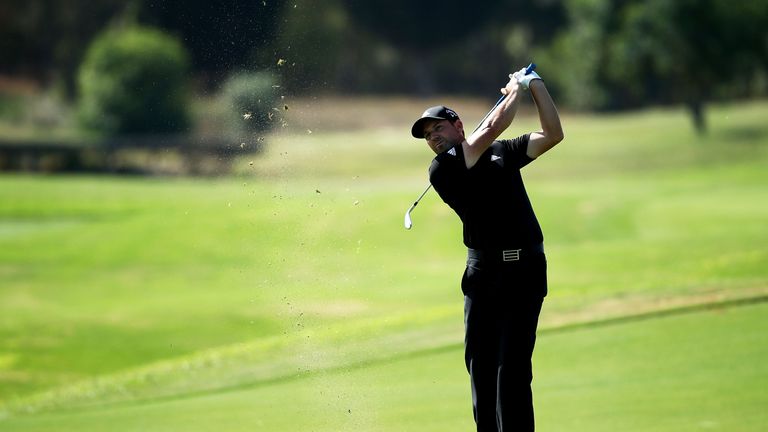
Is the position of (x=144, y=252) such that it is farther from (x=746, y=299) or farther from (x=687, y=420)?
(x=687, y=420)

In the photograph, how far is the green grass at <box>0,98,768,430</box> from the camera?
12.5m

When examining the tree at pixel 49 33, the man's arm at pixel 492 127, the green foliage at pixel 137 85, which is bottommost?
the man's arm at pixel 492 127

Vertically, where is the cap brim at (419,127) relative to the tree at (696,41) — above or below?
below

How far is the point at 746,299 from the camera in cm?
1341

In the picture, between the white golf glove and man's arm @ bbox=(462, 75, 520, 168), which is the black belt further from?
the white golf glove

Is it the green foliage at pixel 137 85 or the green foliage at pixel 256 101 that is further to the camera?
the green foliage at pixel 137 85

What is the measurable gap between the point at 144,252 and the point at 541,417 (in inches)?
747

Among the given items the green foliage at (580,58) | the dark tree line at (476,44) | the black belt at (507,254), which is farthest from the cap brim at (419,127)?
the green foliage at (580,58)

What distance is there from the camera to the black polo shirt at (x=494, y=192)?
685 centimetres

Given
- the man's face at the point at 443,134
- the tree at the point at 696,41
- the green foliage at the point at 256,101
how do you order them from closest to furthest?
1. the man's face at the point at 443,134
2. the green foliage at the point at 256,101
3. the tree at the point at 696,41

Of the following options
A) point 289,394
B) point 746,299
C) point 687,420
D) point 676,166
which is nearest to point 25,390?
point 289,394

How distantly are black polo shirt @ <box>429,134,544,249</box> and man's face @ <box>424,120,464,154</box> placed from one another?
52 mm

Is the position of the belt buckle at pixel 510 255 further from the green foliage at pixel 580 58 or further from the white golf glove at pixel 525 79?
the green foliage at pixel 580 58

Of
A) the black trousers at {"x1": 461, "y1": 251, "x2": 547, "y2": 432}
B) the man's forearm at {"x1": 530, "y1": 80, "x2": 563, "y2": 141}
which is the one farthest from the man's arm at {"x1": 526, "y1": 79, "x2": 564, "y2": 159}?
the black trousers at {"x1": 461, "y1": 251, "x2": 547, "y2": 432}
